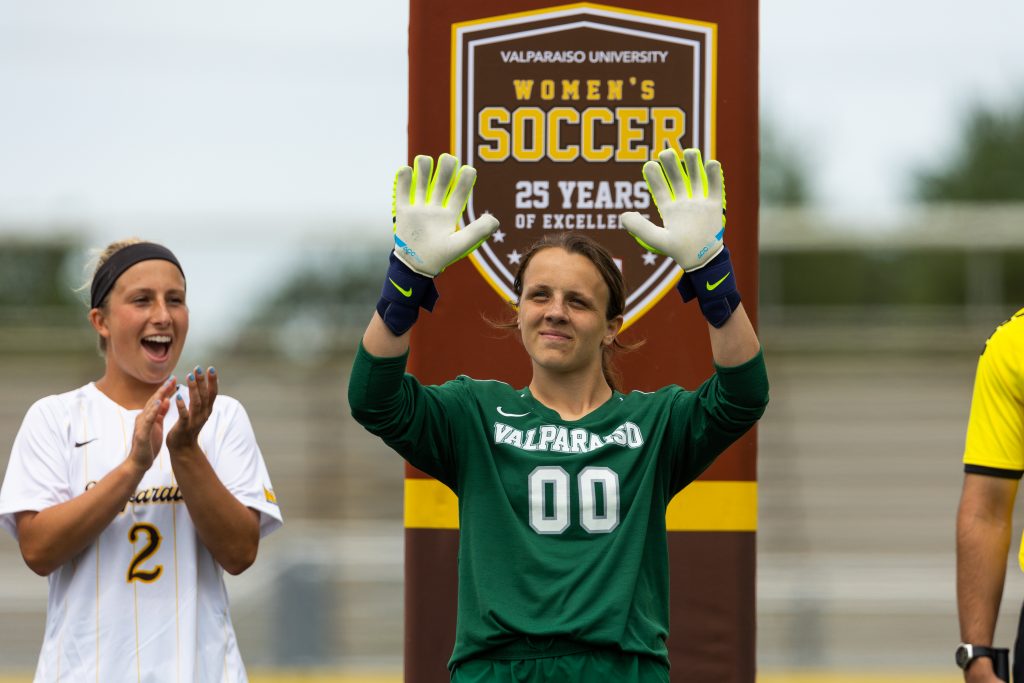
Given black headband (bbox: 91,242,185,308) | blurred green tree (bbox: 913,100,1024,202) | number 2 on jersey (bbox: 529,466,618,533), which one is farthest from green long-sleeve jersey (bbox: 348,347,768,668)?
blurred green tree (bbox: 913,100,1024,202)

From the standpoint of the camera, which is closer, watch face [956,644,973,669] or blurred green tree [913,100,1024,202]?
watch face [956,644,973,669]

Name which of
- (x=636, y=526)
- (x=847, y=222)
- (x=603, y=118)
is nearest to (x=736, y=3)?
(x=603, y=118)

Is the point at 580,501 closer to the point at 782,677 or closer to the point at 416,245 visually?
the point at 416,245

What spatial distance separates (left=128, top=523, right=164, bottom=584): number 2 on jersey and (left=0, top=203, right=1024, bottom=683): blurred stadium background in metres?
6.39

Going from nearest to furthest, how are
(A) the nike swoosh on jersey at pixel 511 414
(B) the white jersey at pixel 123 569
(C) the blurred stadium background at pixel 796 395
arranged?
(A) the nike swoosh on jersey at pixel 511 414, (B) the white jersey at pixel 123 569, (C) the blurred stadium background at pixel 796 395

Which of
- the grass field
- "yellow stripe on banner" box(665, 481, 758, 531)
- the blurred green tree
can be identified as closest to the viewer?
"yellow stripe on banner" box(665, 481, 758, 531)

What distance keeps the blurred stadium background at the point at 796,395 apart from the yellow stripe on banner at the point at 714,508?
6098mm

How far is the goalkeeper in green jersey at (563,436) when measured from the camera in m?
2.07

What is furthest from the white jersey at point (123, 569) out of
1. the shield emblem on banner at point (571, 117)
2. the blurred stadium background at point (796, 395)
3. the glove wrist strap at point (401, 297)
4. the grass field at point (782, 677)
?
the blurred stadium background at point (796, 395)

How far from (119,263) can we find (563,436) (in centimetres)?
96

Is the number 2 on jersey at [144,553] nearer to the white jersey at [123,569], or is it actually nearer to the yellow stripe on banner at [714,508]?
the white jersey at [123,569]

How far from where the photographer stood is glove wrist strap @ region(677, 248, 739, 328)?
6.87ft

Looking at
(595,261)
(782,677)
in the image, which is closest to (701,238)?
(595,261)

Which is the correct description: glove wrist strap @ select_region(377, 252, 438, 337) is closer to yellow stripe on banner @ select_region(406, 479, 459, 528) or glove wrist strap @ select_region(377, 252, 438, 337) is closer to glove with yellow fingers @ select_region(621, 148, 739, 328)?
glove with yellow fingers @ select_region(621, 148, 739, 328)
